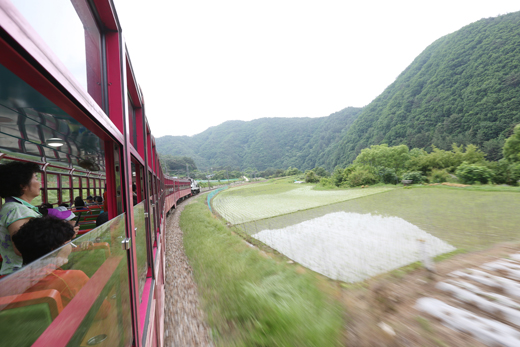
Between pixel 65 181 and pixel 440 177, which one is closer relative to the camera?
pixel 65 181

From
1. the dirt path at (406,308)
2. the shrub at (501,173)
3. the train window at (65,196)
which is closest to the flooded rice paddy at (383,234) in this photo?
the dirt path at (406,308)

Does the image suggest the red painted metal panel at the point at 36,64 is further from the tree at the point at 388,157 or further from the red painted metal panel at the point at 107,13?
the tree at the point at 388,157

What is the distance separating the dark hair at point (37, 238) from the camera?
95 centimetres

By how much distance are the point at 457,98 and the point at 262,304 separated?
250ft

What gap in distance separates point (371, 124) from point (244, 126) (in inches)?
3018

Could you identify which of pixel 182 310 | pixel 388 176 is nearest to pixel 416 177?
pixel 388 176

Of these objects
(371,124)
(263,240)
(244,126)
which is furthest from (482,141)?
(244,126)

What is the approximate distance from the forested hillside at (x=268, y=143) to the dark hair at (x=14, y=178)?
301 feet

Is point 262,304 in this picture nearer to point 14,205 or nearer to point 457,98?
point 14,205

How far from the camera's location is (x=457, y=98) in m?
56.4

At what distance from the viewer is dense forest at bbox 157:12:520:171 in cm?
4734

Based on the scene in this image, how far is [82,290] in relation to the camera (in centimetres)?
73

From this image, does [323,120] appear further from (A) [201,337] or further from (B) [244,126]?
(A) [201,337]

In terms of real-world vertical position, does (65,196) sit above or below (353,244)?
above
